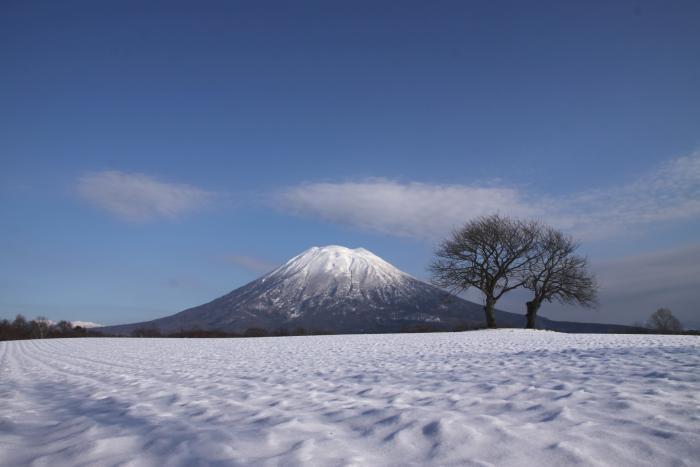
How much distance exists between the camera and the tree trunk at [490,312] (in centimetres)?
3295

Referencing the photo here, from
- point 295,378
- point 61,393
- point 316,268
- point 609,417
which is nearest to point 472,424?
point 609,417

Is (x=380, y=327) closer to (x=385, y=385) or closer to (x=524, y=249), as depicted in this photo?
(x=524, y=249)

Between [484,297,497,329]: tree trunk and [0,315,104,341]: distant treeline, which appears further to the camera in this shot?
[0,315,104,341]: distant treeline

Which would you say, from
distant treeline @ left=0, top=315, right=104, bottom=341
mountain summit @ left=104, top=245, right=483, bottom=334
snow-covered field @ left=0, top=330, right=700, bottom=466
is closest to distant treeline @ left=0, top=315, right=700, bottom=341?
distant treeline @ left=0, top=315, right=104, bottom=341

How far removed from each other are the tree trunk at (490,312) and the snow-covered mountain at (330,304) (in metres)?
65.0

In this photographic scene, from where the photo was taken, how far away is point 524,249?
112 feet

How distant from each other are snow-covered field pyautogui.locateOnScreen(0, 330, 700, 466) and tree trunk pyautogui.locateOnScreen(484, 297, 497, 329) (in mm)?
26298

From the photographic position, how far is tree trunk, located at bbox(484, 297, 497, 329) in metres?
33.0

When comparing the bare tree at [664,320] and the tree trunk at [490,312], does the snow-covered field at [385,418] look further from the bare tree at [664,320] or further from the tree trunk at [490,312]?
the bare tree at [664,320]

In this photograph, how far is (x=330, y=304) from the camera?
13600cm

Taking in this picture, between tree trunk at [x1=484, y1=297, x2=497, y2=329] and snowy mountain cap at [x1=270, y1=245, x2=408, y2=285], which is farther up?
snowy mountain cap at [x1=270, y1=245, x2=408, y2=285]

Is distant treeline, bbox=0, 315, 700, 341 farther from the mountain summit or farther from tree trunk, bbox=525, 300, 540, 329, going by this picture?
the mountain summit

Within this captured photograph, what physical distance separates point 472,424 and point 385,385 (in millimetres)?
2580

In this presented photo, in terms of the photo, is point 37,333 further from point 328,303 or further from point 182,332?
point 328,303
